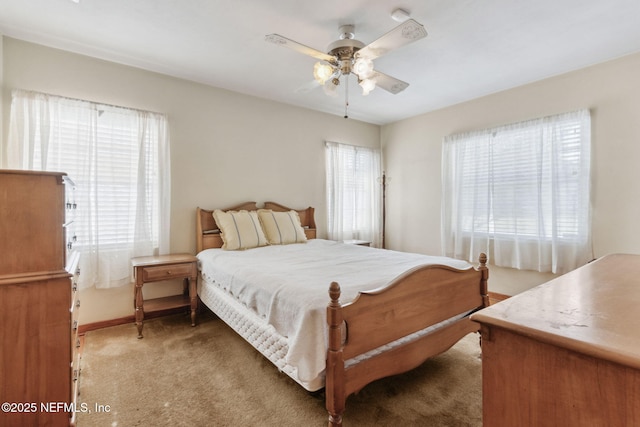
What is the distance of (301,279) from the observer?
197 centimetres

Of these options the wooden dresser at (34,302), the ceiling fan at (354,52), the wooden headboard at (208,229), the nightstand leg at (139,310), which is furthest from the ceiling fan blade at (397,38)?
the nightstand leg at (139,310)

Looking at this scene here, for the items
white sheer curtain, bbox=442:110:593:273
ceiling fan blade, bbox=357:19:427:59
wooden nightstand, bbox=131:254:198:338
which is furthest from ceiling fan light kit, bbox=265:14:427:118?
wooden nightstand, bbox=131:254:198:338

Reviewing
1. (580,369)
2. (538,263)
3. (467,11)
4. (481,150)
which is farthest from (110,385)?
(481,150)

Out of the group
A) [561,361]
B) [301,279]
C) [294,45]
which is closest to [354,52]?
[294,45]

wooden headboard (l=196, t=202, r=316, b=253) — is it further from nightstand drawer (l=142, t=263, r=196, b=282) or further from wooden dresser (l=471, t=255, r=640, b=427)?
wooden dresser (l=471, t=255, r=640, b=427)

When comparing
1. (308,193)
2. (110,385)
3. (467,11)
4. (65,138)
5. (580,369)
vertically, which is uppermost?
(467,11)

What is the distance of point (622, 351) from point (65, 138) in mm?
3672

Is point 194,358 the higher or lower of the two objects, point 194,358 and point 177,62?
the lower

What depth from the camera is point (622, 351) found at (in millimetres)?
610

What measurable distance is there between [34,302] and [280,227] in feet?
8.00

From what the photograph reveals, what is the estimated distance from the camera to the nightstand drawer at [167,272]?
108 inches

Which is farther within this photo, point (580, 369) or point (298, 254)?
point (298, 254)

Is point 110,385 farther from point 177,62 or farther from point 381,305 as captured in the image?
point 177,62

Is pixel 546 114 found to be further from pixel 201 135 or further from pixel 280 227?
pixel 201 135
